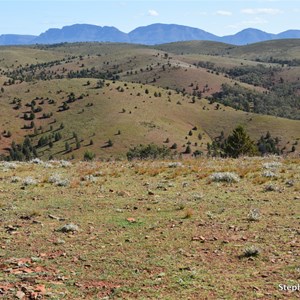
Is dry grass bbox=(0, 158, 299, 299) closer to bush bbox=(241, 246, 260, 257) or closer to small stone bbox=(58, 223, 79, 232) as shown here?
bush bbox=(241, 246, 260, 257)

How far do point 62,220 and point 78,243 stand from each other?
2098mm

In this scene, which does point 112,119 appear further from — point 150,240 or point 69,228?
point 150,240

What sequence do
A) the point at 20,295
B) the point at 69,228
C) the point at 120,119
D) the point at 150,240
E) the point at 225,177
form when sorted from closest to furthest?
1. the point at 20,295
2. the point at 150,240
3. the point at 69,228
4. the point at 225,177
5. the point at 120,119

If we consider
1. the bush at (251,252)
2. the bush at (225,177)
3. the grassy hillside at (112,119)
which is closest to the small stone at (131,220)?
the bush at (251,252)

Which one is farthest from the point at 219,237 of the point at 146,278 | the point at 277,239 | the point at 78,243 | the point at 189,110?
the point at 189,110

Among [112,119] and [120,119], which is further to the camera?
[112,119]

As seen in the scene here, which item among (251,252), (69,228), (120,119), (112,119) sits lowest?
(112,119)

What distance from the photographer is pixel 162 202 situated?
522 inches

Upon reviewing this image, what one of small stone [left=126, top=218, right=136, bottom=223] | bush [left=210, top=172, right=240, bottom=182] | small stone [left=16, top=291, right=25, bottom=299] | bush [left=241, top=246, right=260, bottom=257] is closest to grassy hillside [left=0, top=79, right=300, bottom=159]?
bush [left=210, top=172, right=240, bottom=182]

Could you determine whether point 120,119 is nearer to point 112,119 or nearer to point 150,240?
point 112,119

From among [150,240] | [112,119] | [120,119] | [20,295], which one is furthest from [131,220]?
[112,119]

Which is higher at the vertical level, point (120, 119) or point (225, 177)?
point (225, 177)

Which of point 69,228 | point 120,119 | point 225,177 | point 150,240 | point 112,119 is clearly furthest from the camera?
point 112,119

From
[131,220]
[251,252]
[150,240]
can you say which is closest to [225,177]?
[131,220]
